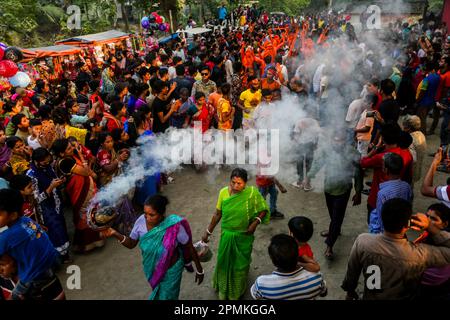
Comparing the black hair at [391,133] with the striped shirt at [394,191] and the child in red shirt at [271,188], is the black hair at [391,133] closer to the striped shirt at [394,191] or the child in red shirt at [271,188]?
the striped shirt at [394,191]

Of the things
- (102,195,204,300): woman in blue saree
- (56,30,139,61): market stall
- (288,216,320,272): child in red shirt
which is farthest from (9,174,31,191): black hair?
(56,30,139,61): market stall

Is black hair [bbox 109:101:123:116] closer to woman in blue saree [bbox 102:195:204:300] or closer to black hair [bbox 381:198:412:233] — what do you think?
woman in blue saree [bbox 102:195:204:300]

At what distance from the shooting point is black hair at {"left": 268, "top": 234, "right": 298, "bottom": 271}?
2.17 metres

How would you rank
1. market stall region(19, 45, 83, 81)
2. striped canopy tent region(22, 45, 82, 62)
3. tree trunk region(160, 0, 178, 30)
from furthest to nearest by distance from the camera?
tree trunk region(160, 0, 178, 30) → market stall region(19, 45, 83, 81) → striped canopy tent region(22, 45, 82, 62)

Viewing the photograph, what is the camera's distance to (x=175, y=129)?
617 centimetres

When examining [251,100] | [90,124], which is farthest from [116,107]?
[251,100]

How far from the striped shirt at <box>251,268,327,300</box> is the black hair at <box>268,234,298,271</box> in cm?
6

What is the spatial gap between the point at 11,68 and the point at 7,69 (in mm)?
83

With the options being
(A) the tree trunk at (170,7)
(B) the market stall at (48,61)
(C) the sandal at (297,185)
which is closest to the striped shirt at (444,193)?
(C) the sandal at (297,185)

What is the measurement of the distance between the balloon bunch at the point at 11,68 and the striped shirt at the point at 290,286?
746cm

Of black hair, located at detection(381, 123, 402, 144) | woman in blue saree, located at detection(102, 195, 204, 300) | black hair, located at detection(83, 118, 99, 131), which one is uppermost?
black hair, located at detection(381, 123, 402, 144)
